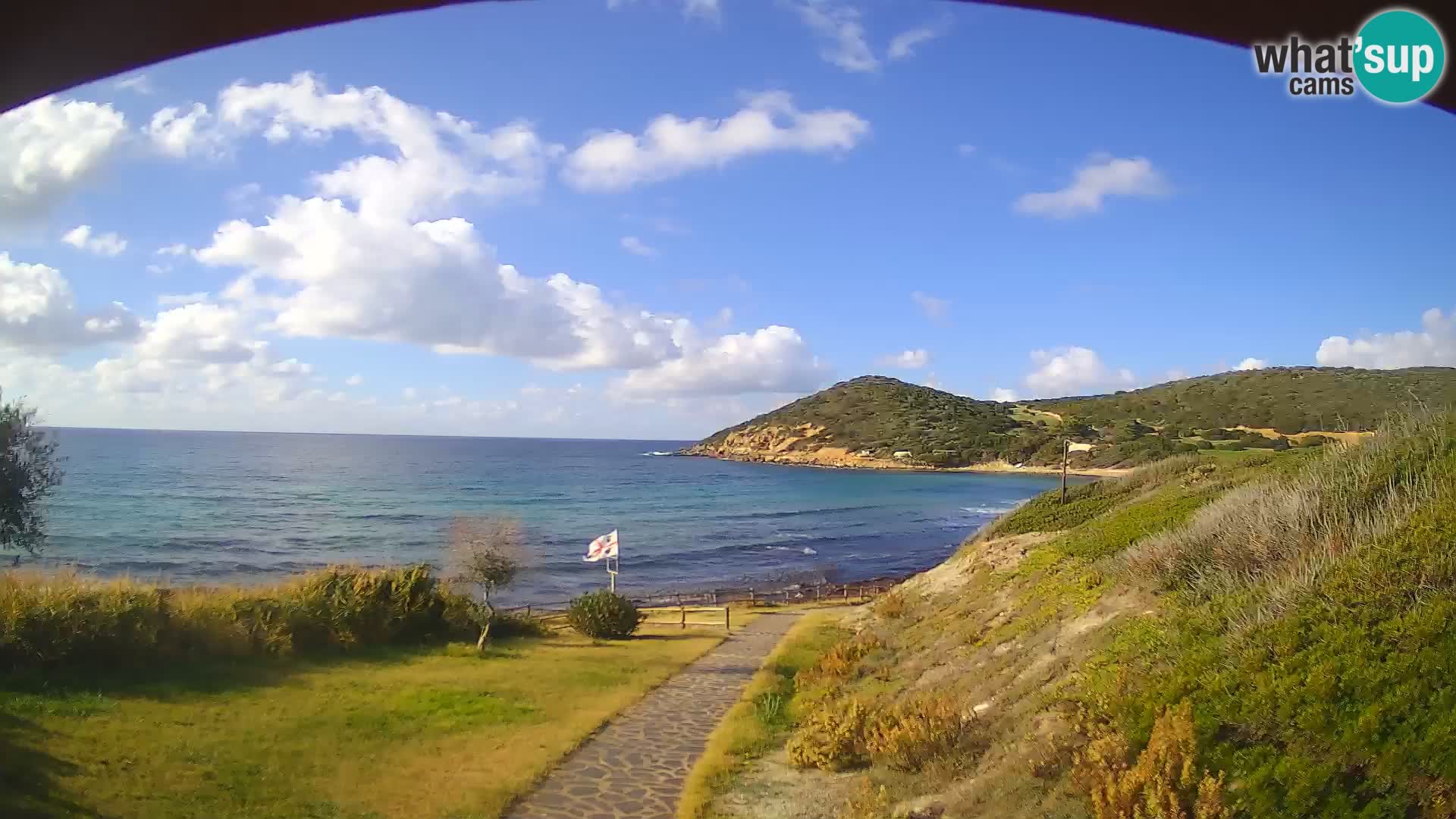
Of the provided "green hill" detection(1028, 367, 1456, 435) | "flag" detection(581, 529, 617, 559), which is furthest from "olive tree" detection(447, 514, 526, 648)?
"green hill" detection(1028, 367, 1456, 435)

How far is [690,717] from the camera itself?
1283 cm

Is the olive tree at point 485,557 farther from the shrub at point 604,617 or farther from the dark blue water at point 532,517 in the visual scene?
the shrub at point 604,617

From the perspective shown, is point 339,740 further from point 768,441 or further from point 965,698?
point 768,441

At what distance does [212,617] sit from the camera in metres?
14.2

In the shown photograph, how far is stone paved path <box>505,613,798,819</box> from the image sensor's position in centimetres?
883

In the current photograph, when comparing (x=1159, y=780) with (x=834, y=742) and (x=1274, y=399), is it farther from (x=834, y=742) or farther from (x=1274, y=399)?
(x=1274, y=399)

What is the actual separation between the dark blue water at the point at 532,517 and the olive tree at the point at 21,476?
2.95m

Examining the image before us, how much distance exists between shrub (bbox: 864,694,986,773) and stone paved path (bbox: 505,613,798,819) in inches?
91.7

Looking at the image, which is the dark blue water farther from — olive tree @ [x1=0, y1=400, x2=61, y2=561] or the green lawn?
the green lawn

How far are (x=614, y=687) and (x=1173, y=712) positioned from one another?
35.5 feet

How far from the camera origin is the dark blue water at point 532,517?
43.2m

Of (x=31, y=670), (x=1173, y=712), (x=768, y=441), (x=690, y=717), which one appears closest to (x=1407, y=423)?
(x=1173, y=712)

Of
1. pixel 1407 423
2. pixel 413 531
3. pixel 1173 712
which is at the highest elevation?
pixel 1407 423

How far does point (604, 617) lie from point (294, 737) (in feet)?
35.7
